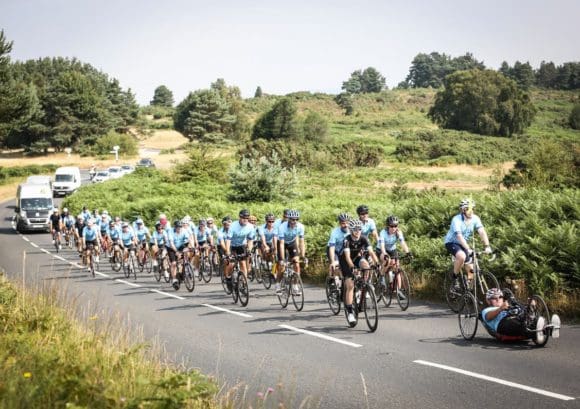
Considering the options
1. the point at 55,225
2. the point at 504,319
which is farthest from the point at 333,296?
the point at 55,225

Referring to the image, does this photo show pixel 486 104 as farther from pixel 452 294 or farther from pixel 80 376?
pixel 80 376

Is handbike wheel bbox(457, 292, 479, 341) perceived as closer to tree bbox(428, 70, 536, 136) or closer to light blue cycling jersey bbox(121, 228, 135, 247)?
light blue cycling jersey bbox(121, 228, 135, 247)

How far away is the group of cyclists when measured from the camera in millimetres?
10953

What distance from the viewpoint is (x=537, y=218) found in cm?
1349

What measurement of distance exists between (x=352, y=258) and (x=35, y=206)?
3619cm

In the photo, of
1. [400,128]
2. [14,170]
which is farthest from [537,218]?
[400,128]

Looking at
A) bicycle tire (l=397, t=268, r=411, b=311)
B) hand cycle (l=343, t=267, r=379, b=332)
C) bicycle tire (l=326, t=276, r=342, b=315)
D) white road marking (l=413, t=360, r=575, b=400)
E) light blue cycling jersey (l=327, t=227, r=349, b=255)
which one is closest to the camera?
white road marking (l=413, t=360, r=575, b=400)

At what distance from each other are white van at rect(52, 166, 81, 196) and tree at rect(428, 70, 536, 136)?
7161 cm

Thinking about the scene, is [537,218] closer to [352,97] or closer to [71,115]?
[71,115]

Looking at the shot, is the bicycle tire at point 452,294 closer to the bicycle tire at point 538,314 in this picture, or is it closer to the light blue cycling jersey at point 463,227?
the light blue cycling jersey at point 463,227

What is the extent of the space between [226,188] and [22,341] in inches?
1284

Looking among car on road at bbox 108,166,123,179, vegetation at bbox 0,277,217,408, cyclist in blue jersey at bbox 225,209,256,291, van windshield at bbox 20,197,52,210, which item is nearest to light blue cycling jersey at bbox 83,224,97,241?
cyclist in blue jersey at bbox 225,209,256,291

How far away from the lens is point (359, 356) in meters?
9.16

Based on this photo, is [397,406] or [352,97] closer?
[397,406]
